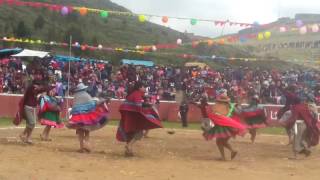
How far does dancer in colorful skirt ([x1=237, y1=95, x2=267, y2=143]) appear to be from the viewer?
57.2 feet

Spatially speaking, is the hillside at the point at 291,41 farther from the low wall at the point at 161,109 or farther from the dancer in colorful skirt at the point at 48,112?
the dancer in colorful skirt at the point at 48,112

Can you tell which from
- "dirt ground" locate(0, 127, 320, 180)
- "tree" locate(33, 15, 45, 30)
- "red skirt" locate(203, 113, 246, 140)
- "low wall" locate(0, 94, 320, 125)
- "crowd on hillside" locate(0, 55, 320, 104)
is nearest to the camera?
"dirt ground" locate(0, 127, 320, 180)

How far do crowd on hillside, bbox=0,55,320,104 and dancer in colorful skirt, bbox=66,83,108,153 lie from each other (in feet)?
41.6

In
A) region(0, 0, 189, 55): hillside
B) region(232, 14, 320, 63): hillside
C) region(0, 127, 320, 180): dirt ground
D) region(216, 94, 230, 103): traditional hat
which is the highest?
region(0, 0, 189, 55): hillside

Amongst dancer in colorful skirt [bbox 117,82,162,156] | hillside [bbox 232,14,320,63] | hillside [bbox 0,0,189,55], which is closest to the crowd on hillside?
hillside [bbox 232,14,320,63]

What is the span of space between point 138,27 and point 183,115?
50071 mm

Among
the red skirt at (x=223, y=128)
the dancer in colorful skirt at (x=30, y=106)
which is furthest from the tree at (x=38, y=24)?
the red skirt at (x=223, y=128)

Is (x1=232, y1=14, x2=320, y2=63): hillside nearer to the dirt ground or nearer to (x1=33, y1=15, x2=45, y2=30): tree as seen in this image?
the dirt ground

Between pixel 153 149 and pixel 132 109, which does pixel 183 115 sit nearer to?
pixel 153 149

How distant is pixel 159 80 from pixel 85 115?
2008 centimetres

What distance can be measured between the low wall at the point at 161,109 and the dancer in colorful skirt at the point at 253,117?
31.7 ft

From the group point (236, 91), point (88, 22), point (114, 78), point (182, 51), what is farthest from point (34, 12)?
point (236, 91)

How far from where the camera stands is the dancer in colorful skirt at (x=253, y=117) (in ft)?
57.2

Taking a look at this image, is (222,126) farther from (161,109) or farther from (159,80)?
(159,80)
